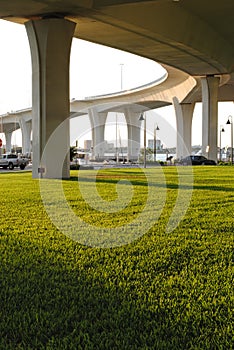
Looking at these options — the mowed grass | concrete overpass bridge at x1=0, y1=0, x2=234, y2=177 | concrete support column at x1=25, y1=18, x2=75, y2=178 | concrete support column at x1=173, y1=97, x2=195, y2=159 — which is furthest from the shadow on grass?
concrete support column at x1=173, y1=97, x2=195, y2=159

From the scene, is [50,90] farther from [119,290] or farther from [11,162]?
[11,162]

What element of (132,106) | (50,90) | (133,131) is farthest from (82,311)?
(133,131)

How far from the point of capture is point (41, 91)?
84.9 feet

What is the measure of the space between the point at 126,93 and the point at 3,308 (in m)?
73.7

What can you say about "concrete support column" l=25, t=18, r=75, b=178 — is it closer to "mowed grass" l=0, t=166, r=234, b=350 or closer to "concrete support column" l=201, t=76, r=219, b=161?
"mowed grass" l=0, t=166, r=234, b=350

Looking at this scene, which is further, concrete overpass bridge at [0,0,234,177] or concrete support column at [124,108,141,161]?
concrete support column at [124,108,141,161]

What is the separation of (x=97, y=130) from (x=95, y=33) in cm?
6038

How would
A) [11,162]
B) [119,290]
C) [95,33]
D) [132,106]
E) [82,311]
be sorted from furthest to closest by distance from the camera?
[132,106] → [11,162] → [95,33] → [119,290] → [82,311]

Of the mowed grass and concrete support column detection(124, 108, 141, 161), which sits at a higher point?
concrete support column detection(124, 108, 141, 161)

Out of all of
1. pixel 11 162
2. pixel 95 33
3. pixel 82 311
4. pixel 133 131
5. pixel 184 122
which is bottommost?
pixel 82 311

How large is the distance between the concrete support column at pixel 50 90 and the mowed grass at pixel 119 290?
1633 cm

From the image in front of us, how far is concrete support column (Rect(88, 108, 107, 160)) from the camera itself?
90.1 meters

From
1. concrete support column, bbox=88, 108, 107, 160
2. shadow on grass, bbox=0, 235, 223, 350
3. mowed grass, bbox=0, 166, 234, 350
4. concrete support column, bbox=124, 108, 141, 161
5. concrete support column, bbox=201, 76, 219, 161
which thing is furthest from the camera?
concrete support column, bbox=124, 108, 141, 161

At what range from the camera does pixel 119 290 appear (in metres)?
5.69
